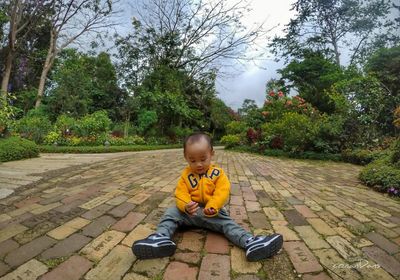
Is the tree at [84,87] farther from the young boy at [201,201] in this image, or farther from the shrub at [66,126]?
the young boy at [201,201]

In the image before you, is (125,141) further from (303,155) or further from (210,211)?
(210,211)

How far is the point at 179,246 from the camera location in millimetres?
1907

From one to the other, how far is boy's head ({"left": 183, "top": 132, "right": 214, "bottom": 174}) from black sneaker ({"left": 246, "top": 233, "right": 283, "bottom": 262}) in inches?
25.2

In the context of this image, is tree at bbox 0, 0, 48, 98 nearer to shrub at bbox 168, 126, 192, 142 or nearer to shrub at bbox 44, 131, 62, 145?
shrub at bbox 44, 131, 62, 145

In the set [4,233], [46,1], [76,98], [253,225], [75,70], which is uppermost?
[46,1]

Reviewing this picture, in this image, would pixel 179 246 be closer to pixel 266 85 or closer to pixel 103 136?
pixel 103 136

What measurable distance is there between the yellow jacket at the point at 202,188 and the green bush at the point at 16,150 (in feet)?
19.8

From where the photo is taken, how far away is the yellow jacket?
206cm

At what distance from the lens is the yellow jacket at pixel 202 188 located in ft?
6.75

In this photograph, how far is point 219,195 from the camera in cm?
202

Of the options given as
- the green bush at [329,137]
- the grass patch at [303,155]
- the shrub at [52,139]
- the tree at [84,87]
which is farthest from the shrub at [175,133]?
the green bush at [329,137]

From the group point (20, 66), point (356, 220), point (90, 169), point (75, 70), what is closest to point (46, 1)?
point (75, 70)

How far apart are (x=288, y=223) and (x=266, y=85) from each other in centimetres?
2367

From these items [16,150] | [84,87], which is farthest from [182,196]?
[84,87]
